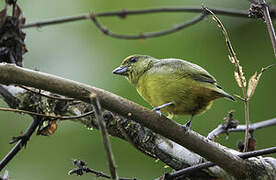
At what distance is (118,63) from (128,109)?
350cm

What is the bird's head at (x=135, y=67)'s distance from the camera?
10.4 ft

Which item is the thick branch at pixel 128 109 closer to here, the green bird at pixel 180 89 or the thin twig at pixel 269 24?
the green bird at pixel 180 89

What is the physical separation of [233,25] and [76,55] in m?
1.97

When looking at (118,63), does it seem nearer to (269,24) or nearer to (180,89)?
(180,89)

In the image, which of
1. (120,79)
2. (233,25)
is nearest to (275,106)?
(233,25)

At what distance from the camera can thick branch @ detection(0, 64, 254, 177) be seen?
1.83 meters

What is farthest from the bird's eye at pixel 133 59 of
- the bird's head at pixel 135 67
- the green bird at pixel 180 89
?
the green bird at pixel 180 89

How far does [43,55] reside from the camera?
6.13 meters

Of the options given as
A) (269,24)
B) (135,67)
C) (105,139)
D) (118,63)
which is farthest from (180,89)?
(118,63)

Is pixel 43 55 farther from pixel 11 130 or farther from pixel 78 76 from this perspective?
pixel 11 130

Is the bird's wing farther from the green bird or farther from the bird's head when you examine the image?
the bird's head

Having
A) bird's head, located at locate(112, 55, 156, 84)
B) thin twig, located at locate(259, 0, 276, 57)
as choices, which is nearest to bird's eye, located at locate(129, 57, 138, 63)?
bird's head, located at locate(112, 55, 156, 84)

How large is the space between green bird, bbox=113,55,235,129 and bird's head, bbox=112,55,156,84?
0.64ft

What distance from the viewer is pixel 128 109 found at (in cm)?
195
